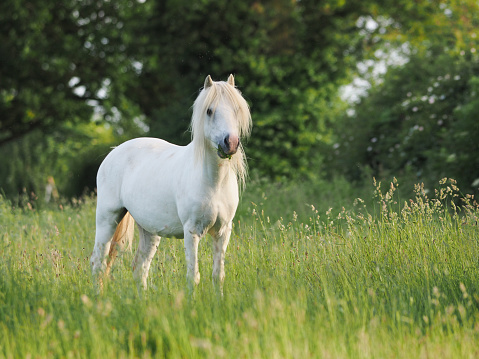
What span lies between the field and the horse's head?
98 cm

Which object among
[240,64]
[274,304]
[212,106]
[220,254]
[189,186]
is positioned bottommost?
[274,304]

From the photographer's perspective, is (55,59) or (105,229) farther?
(55,59)

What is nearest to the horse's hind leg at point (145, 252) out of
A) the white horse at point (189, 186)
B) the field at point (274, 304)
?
the white horse at point (189, 186)

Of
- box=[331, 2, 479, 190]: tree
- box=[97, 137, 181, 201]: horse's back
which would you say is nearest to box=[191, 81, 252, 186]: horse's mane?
box=[97, 137, 181, 201]: horse's back

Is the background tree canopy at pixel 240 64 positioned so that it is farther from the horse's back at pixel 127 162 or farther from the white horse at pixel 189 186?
the white horse at pixel 189 186

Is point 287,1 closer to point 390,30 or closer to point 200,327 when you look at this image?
point 390,30

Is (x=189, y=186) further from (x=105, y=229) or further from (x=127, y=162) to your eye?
(x=105, y=229)

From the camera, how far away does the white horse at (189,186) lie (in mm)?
4461

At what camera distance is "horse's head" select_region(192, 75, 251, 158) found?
14.0ft

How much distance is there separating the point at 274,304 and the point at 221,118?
5.24 ft

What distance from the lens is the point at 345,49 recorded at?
1655 centimetres

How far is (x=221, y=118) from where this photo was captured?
434 cm

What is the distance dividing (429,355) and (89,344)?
201 centimetres

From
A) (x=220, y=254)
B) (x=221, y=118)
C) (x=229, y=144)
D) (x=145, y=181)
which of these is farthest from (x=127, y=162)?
(x=229, y=144)
